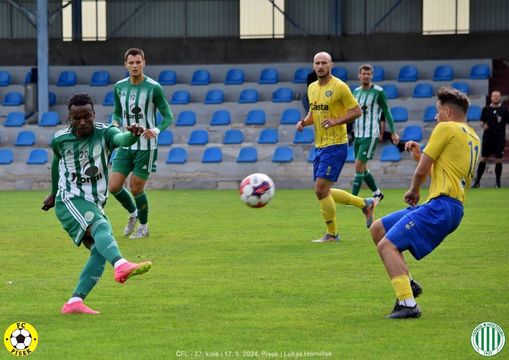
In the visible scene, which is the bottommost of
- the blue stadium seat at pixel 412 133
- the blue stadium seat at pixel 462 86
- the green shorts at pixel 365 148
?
the blue stadium seat at pixel 412 133

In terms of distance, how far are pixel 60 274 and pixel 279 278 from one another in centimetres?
214

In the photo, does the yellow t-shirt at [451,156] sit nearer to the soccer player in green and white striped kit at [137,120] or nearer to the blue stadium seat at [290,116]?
the soccer player in green and white striped kit at [137,120]

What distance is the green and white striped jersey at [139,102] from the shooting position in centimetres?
1527

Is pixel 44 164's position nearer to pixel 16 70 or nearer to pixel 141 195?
pixel 16 70

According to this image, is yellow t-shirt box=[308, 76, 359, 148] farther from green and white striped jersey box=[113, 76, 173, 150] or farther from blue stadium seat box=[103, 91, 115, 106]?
blue stadium seat box=[103, 91, 115, 106]

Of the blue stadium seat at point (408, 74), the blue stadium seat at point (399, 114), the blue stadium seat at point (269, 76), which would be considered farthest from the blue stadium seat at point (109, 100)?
the blue stadium seat at point (408, 74)

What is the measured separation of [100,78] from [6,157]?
4.36m

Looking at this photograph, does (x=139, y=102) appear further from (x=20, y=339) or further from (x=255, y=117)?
(x=255, y=117)

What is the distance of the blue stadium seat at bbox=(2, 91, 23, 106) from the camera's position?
34.2m

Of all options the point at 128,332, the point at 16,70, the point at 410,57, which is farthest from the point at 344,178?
the point at 128,332

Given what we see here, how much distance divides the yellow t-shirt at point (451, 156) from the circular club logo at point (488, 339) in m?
1.06

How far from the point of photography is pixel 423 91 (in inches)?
1281

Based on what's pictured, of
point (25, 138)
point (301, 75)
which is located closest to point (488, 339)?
point (25, 138)

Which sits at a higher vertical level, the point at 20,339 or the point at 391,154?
the point at 20,339
